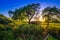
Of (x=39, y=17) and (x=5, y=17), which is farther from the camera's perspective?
(x=39, y=17)

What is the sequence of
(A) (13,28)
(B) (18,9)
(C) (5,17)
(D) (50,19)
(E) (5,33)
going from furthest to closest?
(D) (50,19) → (B) (18,9) → (C) (5,17) → (A) (13,28) → (E) (5,33)

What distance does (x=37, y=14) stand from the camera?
601 cm

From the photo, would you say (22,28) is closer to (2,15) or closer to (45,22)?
(2,15)

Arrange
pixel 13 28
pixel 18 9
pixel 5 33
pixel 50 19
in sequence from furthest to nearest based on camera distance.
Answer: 1. pixel 50 19
2. pixel 18 9
3. pixel 13 28
4. pixel 5 33

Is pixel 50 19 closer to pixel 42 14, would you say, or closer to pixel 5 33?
pixel 42 14

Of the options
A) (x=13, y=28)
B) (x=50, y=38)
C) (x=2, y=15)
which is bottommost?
(x=50, y=38)

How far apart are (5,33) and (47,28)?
1.58 meters

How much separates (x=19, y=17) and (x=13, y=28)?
3.53ft

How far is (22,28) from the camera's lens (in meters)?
5.01

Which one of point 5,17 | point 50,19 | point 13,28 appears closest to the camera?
point 13,28

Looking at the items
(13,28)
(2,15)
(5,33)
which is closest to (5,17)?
(2,15)

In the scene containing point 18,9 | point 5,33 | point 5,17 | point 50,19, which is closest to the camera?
point 5,33

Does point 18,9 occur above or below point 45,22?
above

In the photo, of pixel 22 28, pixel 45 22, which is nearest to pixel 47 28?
pixel 45 22
